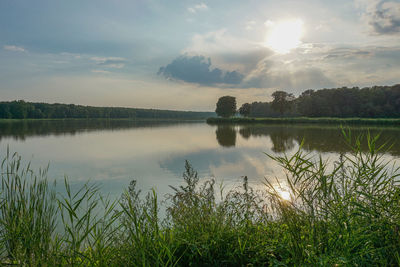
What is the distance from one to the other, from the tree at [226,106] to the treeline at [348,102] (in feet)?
50.3

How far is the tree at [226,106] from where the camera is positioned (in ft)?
274

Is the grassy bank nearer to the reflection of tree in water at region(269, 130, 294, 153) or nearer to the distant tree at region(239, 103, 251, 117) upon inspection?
the distant tree at region(239, 103, 251, 117)

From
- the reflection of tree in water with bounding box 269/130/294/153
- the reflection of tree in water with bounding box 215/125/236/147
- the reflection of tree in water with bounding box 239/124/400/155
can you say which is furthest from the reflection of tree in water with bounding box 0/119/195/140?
the reflection of tree in water with bounding box 239/124/400/155

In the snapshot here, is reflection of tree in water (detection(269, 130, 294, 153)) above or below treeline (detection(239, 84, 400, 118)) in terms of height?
below

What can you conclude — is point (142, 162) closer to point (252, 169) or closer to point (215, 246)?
point (252, 169)

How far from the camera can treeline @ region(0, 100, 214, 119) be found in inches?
3610

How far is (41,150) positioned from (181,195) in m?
20.3

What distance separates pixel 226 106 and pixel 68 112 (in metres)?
72.6

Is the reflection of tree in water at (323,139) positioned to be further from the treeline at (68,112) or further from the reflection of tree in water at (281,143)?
the treeline at (68,112)

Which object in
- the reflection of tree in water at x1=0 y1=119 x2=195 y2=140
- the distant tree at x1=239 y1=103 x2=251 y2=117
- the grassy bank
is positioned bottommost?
the reflection of tree in water at x1=0 y1=119 x2=195 y2=140

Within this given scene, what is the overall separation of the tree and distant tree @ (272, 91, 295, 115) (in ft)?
51.6

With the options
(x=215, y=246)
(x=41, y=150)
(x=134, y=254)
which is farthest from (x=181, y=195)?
(x=41, y=150)

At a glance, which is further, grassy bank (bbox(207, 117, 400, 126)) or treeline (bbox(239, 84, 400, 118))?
treeline (bbox(239, 84, 400, 118))

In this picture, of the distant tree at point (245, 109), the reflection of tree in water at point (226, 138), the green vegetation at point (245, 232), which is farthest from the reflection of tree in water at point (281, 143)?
the distant tree at point (245, 109)
